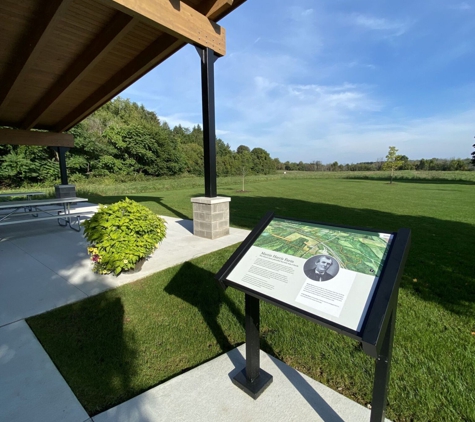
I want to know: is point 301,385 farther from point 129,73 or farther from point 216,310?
point 129,73

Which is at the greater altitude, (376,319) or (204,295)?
(376,319)

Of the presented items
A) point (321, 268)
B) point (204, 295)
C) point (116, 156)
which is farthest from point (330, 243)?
point (116, 156)

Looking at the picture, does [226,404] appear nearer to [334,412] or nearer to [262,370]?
[262,370]

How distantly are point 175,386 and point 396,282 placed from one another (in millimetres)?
1621

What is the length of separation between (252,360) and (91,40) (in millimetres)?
6120

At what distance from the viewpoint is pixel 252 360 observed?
1746 mm

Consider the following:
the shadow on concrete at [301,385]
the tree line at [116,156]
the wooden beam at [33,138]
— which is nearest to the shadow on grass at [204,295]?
the shadow on concrete at [301,385]

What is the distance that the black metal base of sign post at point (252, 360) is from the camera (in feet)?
5.56

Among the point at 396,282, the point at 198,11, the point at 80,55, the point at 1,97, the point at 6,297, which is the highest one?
the point at 198,11

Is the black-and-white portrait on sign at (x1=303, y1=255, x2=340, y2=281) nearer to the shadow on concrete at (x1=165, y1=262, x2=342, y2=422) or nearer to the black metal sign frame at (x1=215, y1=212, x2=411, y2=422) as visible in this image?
the black metal sign frame at (x1=215, y1=212, x2=411, y2=422)

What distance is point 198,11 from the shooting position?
443 cm

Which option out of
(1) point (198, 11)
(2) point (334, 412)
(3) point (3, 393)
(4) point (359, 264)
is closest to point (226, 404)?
(2) point (334, 412)

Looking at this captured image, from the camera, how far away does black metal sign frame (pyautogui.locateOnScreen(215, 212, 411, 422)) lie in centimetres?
103

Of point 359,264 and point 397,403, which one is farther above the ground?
point 359,264
